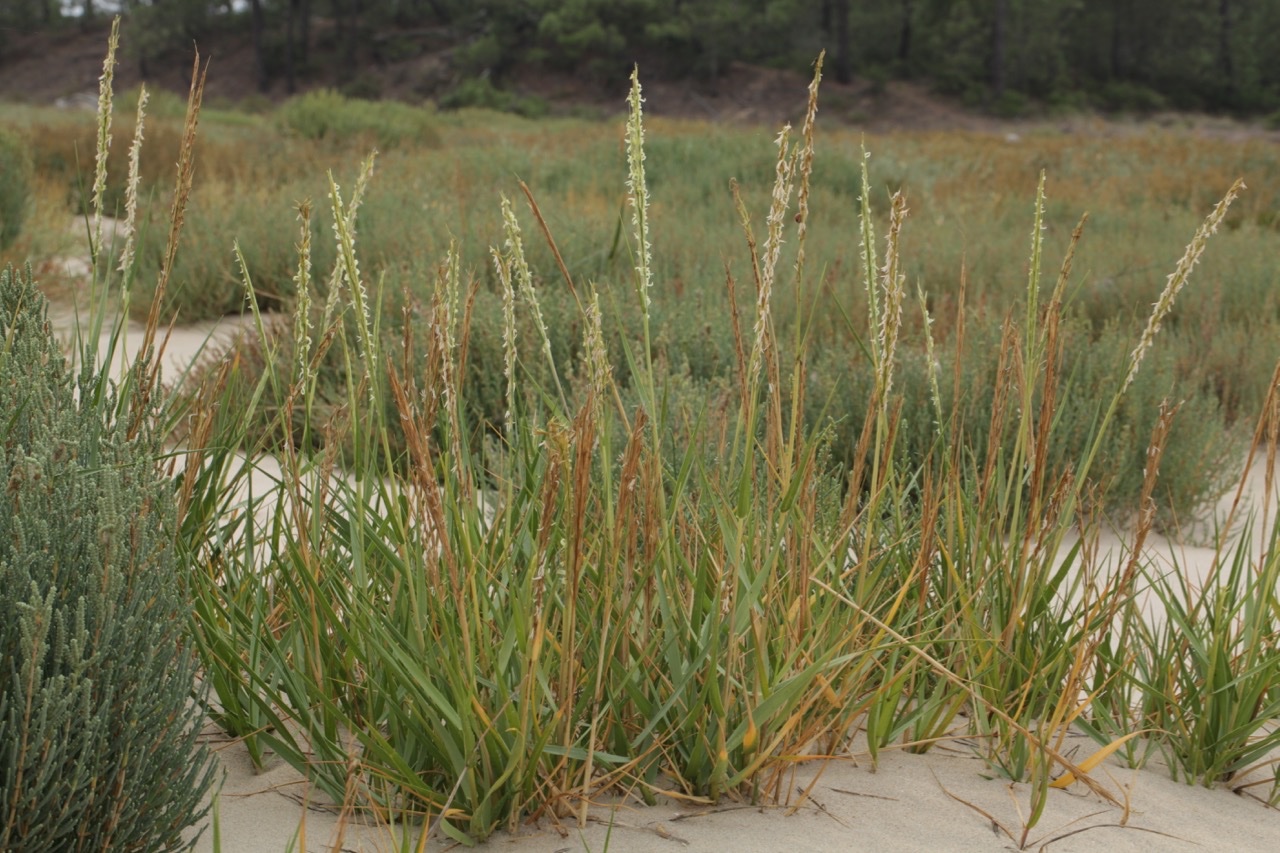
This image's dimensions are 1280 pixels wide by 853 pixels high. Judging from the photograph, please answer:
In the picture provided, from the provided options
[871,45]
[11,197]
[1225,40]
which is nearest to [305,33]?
[871,45]

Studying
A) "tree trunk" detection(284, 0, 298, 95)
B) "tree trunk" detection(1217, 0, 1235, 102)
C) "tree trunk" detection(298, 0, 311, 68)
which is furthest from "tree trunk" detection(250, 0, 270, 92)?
"tree trunk" detection(1217, 0, 1235, 102)

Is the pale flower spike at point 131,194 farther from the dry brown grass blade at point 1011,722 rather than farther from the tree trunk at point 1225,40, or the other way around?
the tree trunk at point 1225,40

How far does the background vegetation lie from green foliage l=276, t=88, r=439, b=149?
1061 inches

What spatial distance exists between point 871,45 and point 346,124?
38.3 metres

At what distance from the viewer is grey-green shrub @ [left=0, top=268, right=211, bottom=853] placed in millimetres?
1333

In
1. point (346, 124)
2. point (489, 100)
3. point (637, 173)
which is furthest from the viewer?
point (489, 100)

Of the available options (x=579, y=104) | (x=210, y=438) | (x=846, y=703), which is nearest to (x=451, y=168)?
(x=210, y=438)

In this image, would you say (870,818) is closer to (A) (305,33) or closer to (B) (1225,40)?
(A) (305,33)

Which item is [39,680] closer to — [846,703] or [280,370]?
[846,703]

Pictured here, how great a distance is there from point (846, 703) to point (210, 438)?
4.26 ft

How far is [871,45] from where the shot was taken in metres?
49.4

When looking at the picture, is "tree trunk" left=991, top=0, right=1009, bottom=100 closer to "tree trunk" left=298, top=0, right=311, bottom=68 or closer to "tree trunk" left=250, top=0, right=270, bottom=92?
"tree trunk" left=298, top=0, right=311, bottom=68

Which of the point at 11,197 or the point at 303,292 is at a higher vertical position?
the point at 303,292

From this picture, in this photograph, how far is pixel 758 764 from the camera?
1.69 meters
